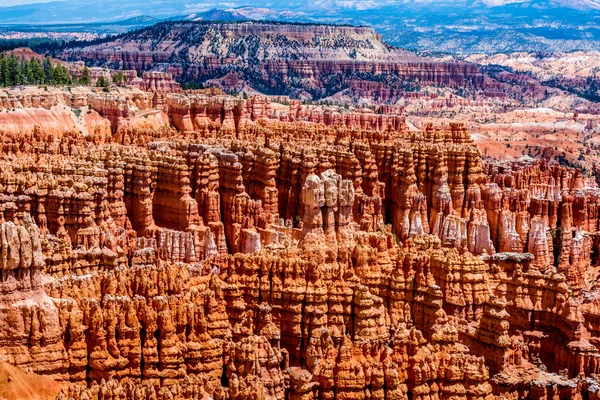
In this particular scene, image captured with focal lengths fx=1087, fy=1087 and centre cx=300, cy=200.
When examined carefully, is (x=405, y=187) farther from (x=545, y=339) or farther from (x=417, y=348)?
(x=417, y=348)

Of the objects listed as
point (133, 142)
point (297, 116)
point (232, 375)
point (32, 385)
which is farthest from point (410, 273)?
point (297, 116)

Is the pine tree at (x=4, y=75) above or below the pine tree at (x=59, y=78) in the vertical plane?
above

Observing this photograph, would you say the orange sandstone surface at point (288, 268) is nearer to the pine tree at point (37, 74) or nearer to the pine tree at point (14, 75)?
the pine tree at point (14, 75)

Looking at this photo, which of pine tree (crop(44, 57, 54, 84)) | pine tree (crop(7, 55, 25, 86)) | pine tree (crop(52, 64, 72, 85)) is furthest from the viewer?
pine tree (crop(44, 57, 54, 84))

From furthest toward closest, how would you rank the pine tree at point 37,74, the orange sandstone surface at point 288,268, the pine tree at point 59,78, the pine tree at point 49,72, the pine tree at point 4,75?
the pine tree at point 49,72
the pine tree at point 37,74
the pine tree at point 59,78
the pine tree at point 4,75
the orange sandstone surface at point 288,268

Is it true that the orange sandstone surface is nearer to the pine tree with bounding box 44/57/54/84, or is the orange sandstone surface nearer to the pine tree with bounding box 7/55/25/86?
the pine tree with bounding box 7/55/25/86

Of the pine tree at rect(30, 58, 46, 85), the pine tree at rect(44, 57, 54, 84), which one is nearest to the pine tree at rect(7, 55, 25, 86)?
the pine tree at rect(30, 58, 46, 85)

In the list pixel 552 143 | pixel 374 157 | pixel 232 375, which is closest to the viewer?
pixel 232 375

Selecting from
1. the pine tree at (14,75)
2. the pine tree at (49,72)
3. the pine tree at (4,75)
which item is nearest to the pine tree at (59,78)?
the pine tree at (49,72)

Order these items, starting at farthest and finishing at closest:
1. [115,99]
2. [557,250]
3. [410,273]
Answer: [115,99] → [557,250] → [410,273]
